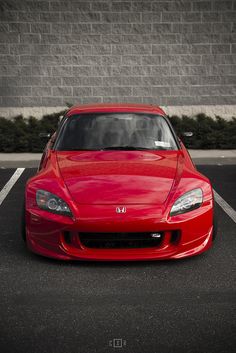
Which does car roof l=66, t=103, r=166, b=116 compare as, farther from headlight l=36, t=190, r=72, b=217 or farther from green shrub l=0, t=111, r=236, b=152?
green shrub l=0, t=111, r=236, b=152

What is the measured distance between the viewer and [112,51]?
1346 cm

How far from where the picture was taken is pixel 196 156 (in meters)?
11.9

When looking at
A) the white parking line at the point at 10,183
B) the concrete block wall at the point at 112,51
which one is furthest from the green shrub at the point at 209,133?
the white parking line at the point at 10,183

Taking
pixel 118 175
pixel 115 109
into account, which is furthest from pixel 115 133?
pixel 118 175

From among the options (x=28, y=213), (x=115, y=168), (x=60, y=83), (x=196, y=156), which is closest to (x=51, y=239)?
(x=28, y=213)

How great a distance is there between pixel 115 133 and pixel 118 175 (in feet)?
3.95

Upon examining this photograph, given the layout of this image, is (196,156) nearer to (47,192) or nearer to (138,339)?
(47,192)

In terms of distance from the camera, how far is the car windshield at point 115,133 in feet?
22.3

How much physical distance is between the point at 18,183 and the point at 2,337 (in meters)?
5.83

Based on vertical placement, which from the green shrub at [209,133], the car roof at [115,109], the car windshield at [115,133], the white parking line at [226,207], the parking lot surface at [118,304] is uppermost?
the car roof at [115,109]

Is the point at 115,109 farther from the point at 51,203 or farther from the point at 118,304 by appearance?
the point at 118,304

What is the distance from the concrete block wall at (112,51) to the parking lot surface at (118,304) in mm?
7544

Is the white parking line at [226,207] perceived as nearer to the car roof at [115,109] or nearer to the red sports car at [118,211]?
the car roof at [115,109]

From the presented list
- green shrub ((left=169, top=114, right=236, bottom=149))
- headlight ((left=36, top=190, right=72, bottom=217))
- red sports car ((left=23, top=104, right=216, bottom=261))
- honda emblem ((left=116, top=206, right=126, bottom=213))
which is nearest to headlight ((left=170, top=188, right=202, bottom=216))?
red sports car ((left=23, top=104, right=216, bottom=261))
